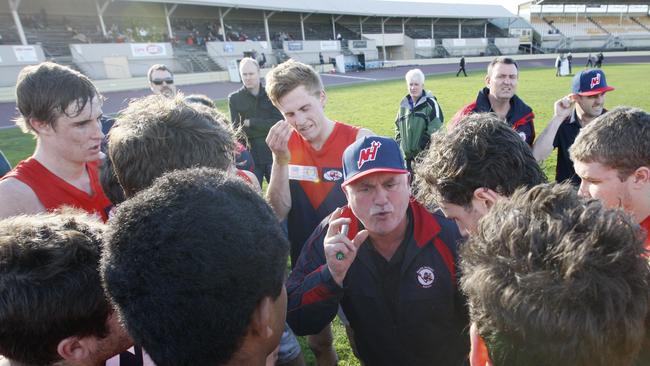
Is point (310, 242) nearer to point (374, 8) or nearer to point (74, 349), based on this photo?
point (74, 349)

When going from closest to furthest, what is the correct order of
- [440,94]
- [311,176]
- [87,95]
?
[87,95], [311,176], [440,94]

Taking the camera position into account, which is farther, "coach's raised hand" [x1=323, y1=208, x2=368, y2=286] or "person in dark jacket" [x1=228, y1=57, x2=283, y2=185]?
"person in dark jacket" [x1=228, y1=57, x2=283, y2=185]

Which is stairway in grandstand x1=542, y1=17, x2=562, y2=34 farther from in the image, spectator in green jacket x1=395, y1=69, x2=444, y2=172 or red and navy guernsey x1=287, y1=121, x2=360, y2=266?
A: red and navy guernsey x1=287, y1=121, x2=360, y2=266

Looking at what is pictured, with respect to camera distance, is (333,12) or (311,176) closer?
(311,176)

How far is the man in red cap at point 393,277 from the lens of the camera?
1.80m

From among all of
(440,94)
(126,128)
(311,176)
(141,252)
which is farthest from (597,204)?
(440,94)

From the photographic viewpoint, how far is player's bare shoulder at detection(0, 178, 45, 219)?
2.07 meters

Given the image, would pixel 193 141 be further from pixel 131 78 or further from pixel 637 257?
pixel 131 78

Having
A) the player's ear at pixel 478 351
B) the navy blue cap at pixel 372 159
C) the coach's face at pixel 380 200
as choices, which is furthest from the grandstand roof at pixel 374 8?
the player's ear at pixel 478 351

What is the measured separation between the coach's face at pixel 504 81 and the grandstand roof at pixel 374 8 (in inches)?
1379

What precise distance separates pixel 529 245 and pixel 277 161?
188 centimetres

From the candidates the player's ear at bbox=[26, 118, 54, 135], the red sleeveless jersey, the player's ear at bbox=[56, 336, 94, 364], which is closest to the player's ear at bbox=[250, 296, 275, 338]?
the player's ear at bbox=[56, 336, 94, 364]

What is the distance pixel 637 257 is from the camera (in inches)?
37.2

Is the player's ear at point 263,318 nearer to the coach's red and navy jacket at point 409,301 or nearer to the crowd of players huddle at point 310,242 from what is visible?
the crowd of players huddle at point 310,242
